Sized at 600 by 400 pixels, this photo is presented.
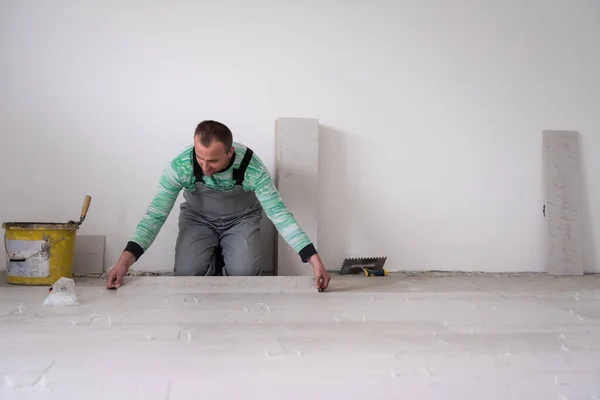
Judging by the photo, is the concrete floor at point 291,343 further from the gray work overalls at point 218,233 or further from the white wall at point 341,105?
the white wall at point 341,105

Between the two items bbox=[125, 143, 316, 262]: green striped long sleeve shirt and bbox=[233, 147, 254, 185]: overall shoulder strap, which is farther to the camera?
bbox=[233, 147, 254, 185]: overall shoulder strap

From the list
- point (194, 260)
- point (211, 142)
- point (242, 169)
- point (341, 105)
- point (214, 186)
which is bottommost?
point (194, 260)

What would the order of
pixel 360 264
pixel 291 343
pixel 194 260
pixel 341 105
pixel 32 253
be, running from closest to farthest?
pixel 291 343 < pixel 32 253 < pixel 194 260 < pixel 360 264 < pixel 341 105

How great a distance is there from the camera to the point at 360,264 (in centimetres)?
360

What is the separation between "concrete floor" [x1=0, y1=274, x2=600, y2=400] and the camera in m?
1.33

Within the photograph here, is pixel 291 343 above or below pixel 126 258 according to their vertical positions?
below

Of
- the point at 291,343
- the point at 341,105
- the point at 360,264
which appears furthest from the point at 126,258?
the point at 341,105

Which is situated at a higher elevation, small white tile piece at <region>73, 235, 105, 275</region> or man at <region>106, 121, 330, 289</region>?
man at <region>106, 121, 330, 289</region>

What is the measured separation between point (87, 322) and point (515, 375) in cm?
145

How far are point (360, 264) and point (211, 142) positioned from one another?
5.10 feet

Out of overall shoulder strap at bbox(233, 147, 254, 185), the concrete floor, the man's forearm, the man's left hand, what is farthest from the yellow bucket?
the man's left hand

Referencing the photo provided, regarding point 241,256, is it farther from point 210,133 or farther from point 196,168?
point 210,133

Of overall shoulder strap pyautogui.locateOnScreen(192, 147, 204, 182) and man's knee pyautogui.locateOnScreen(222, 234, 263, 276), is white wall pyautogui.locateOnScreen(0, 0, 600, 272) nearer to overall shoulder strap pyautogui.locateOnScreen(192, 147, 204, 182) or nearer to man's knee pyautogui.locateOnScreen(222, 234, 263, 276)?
man's knee pyautogui.locateOnScreen(222, 234, 263, 276)

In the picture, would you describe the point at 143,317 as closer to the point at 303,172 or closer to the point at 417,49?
the point at 303,172
